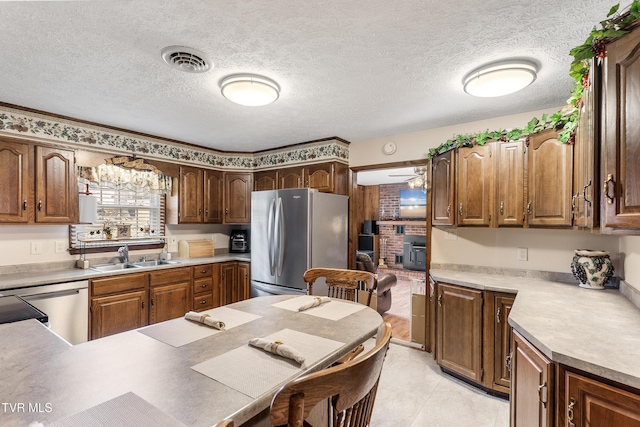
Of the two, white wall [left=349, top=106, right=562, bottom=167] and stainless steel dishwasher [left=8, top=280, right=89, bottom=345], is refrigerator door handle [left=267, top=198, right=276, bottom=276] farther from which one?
stainless steel dishwasher [left=8, top=280, right=89, bottom=345]

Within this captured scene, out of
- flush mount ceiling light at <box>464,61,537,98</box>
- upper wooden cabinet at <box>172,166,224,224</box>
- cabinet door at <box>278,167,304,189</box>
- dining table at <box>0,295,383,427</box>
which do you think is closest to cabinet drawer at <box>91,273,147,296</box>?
upper wooden cabinet at <box>172,166,224,224</box>

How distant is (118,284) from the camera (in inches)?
120

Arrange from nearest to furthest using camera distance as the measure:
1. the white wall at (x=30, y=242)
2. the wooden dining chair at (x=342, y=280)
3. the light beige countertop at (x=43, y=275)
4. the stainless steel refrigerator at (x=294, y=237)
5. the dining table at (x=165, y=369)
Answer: the dining table at (x=165, y=369), the wooden dining chair at (x=342, y=280), the light beige countertop at (x=43, y=275), the white wall at (x=30, y=242), the stainless steel refrigerator at (x=294, y=237)

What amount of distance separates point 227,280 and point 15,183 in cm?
228

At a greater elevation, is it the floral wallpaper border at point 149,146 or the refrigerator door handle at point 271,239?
the floral wallpaper border at point 149,146

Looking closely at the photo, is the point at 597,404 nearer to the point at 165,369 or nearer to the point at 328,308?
the point at 328,308

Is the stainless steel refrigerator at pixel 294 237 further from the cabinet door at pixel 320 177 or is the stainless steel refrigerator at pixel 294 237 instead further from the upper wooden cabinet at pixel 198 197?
the upper wooden cabinet at pixel 198 197

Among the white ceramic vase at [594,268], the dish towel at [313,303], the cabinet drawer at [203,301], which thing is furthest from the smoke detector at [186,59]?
the white ceramic vase at [594,268]

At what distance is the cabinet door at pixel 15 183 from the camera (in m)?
2.63

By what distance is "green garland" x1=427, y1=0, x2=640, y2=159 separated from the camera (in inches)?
45.7

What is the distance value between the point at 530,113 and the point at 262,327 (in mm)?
2876

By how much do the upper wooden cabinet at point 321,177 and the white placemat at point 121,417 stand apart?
3.06 m

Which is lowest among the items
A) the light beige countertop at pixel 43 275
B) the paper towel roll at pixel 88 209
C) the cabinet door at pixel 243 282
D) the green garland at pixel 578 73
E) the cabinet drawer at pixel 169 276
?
the cabinet door at pixel 243 282

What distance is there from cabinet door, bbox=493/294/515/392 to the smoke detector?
101 inches
